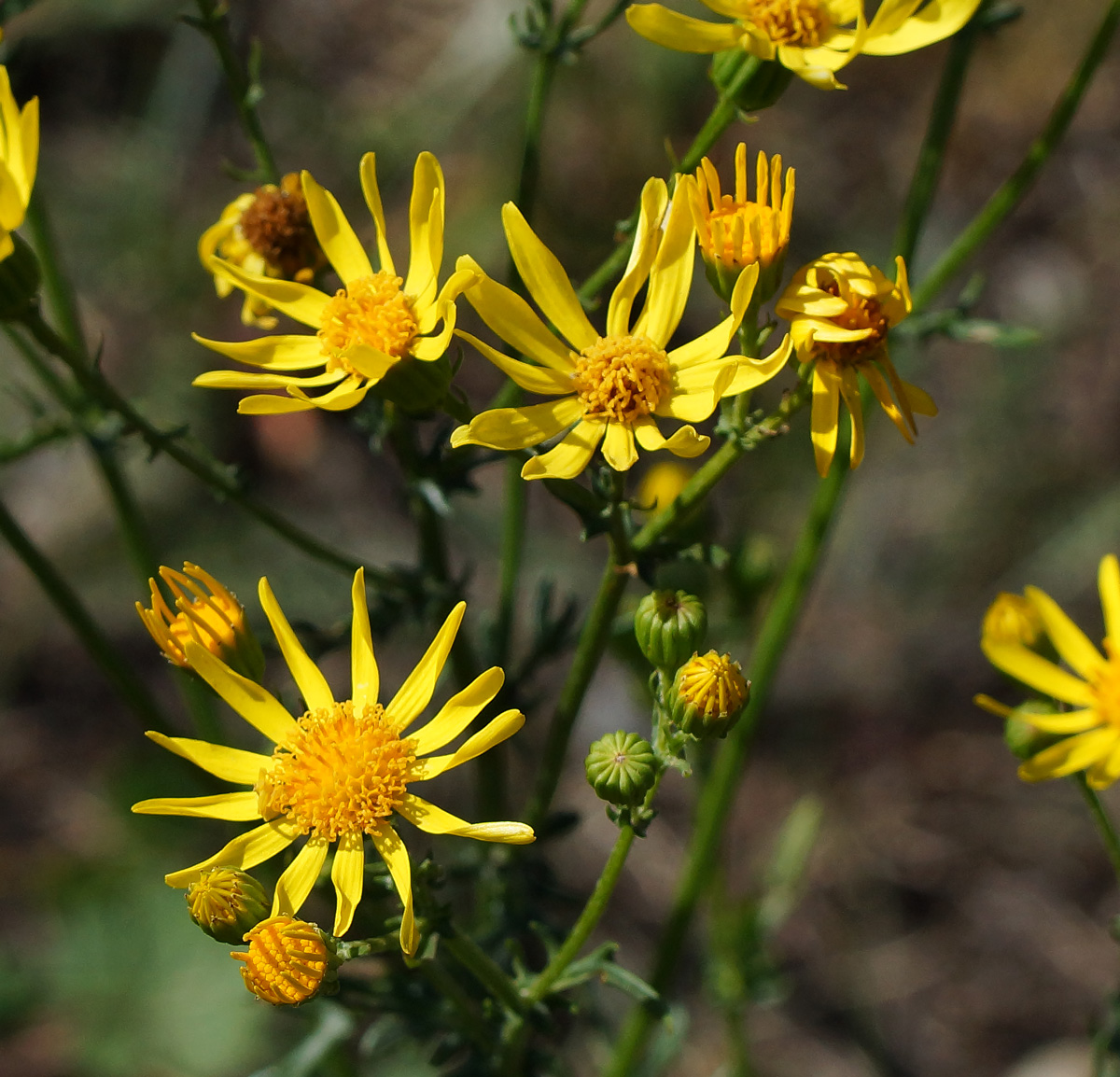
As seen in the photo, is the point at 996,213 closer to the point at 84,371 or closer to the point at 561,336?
the point at 561,336

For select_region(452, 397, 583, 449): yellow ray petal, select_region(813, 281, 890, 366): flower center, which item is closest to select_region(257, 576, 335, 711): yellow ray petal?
select_region(452, 397, 583, 449): yellow ray petal

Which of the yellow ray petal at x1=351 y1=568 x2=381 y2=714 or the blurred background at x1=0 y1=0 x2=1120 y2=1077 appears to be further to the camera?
the blurred background at x1=0 y1=0 x2=1120 y2=1077

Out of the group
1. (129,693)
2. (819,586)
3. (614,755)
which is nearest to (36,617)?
(129,693)

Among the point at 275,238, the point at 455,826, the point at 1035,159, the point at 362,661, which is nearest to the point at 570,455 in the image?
the point at 362,661

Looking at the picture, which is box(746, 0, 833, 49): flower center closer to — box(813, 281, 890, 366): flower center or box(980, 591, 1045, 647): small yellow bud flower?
box(813, 281, 890, 366): flower center

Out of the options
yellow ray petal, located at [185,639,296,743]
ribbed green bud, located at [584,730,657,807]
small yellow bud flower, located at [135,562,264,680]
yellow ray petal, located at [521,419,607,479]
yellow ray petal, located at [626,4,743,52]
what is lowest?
yellow ray petal, located at [185,639,296,743]

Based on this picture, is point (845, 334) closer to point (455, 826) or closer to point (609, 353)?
point (609, 353)

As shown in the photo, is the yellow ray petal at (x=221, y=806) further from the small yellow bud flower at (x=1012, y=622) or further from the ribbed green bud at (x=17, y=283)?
the small yellow bud flower at (x=1012, y=622)

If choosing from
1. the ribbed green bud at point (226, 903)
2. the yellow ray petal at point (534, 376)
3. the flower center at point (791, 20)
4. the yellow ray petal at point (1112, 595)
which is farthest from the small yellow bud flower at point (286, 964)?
the flower center at point (791, 20)
